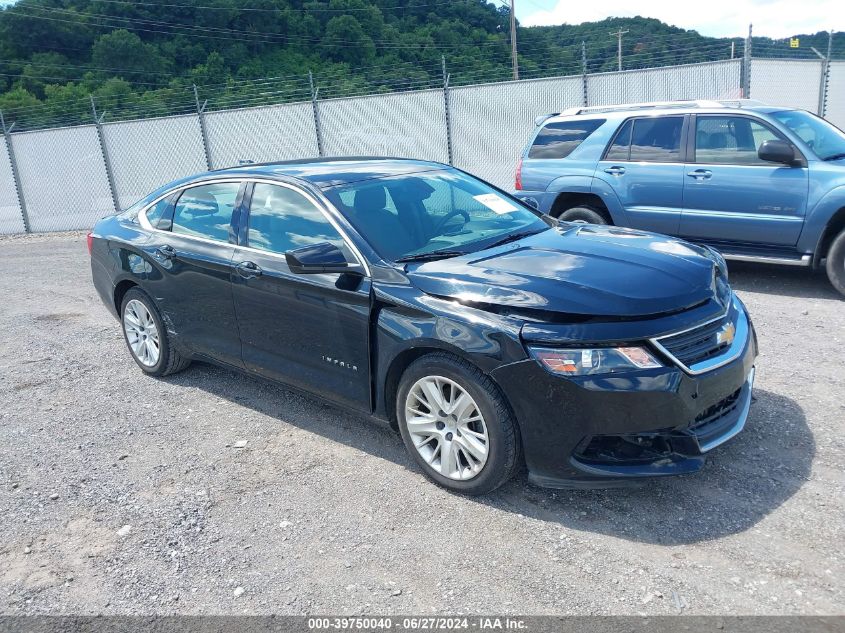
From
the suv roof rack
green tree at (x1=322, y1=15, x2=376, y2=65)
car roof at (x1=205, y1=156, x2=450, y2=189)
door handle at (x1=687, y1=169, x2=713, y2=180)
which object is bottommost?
door handle at (x1=687, y1=169, x2=713, y2=180)

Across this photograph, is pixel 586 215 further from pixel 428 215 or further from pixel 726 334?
pixel 726 334

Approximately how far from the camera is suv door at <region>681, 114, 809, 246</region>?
22.9 ft

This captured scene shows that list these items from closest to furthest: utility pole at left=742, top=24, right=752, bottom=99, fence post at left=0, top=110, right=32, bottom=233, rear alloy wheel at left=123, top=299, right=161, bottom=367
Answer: rear alloy wheel at left=123, top=299, right=161, bottom=367, utility pole at left=742, top=24, right=752, bottom=99, fence post at left=0, top=110, right=32, bottom=233

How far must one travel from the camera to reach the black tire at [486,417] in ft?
11.6

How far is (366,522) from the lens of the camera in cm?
371

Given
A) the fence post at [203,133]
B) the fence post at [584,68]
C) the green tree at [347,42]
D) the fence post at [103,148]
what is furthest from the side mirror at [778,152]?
the green tree at [347,42]

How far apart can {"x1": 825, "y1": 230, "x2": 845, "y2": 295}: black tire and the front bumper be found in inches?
158

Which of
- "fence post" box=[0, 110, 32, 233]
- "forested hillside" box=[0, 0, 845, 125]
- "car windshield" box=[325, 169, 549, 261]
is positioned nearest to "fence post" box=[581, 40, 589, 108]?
"car windshield" box=[325, 169, 549, 261]

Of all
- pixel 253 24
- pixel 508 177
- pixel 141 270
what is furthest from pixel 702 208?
pixel 253 24

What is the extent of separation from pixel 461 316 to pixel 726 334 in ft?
4.43

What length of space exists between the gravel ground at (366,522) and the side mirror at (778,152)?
7.51 ft

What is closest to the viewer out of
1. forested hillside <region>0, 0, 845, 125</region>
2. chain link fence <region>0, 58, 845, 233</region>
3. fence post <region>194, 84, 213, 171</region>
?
chain link fence <region>0, 58, 845, 233</region>

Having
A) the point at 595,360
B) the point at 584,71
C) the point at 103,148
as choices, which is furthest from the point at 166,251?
the point at 103,148

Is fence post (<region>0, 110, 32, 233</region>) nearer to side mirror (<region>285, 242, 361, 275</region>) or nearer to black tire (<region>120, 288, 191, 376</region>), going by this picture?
black tire (<region>120, 288, 191, 376</region>)
